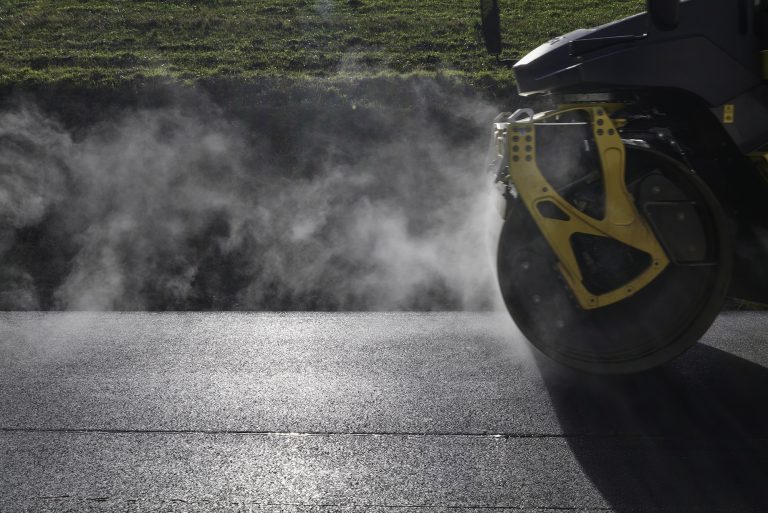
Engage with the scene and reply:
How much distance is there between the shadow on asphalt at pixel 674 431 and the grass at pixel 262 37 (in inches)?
313

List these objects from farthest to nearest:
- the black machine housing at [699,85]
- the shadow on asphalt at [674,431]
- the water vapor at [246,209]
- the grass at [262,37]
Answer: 1. the grass at [262,37]
2. the water vapor at [246,209]
3. the black machine housing at [699,85]
4. the shadow on asphalt at [674,431]

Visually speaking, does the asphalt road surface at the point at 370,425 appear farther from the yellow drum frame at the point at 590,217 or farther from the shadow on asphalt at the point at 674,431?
the yellow drum frame at the point at 590,217

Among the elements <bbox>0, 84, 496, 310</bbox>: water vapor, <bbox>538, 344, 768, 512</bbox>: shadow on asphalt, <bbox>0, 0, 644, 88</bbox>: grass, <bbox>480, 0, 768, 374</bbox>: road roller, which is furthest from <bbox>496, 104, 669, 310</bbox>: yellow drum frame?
<bbox>0, 0, 644, 88</bbox>: grass

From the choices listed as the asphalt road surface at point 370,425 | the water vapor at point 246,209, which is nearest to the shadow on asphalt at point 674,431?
the asphalt road surface at point 370,425

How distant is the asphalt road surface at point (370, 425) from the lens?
2621 millimetres

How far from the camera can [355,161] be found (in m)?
9.38

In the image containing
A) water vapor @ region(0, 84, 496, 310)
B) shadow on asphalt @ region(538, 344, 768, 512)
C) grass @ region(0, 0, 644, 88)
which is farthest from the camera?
grass @ region(0, 0, 644, 88)

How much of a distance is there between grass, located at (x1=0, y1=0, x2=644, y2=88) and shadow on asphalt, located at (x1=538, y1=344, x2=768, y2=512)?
7.95 metres

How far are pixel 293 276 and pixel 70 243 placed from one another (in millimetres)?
2518

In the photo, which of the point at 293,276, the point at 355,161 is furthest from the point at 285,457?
the point at 355,161

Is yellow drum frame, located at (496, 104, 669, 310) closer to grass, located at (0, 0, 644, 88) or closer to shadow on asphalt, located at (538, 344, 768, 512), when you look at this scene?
shadow on asphalt, located at (538, 344, 768, 512)

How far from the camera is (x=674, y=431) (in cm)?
308

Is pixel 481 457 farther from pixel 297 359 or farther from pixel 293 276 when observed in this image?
pixel 293 276

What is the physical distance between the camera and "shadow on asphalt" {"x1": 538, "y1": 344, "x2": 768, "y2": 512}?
2.58 m
